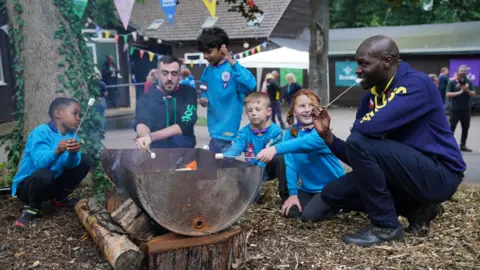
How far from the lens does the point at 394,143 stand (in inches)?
119

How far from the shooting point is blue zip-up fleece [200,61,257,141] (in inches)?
170

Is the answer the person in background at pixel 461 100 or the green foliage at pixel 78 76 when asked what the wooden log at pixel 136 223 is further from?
the person in background at pixel 461 100

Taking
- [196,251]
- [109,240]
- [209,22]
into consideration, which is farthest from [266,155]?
[209,22]

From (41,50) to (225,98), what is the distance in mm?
1966

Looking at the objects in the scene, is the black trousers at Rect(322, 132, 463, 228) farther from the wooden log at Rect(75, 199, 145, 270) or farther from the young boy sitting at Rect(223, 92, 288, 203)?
the wooden log at Rect(75, 199, 145, 270)

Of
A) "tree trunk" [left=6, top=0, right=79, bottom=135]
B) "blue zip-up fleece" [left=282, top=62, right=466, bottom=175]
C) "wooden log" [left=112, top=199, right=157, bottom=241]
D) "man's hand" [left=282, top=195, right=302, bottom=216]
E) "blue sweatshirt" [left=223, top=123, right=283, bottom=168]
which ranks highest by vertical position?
"tree trunk" [left=6, top=0, right=79, bottom=135]

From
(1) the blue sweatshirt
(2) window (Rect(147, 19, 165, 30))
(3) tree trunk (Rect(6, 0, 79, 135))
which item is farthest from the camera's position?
(2) window (Rect(147, 19, 165, 30))

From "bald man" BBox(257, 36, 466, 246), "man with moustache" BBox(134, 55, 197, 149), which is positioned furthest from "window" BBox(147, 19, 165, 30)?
"bald man" BBox(257, 36, 466, 246)

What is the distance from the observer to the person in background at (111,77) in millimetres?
15703

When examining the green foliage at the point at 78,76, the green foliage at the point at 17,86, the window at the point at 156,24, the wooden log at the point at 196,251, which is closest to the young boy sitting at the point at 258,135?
the wooden log at the point at 196,251

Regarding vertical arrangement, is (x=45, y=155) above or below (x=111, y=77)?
below

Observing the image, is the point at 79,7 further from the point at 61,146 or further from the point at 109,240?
the point at 109,240

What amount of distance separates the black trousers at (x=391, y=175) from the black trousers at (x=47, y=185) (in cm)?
237

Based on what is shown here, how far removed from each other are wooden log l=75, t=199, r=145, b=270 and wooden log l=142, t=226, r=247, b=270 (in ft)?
0.30
